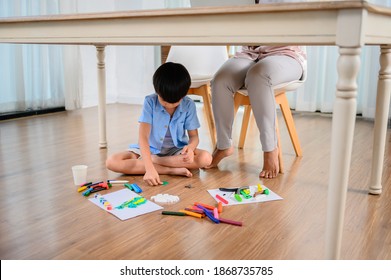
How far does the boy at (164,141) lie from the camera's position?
5.27 ft

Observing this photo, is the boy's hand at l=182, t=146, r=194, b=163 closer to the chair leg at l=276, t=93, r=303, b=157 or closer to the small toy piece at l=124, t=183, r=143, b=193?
the small toy piece at l=124, t=183, r=143, b=193

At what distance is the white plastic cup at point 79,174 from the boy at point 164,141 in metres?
0.15

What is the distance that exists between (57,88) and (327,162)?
7.76 feet

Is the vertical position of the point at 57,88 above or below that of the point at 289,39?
below

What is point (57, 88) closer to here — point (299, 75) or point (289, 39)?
point (299, 75)

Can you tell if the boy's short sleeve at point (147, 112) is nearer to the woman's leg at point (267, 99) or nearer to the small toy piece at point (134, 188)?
the small toy piece at point (134, 188)

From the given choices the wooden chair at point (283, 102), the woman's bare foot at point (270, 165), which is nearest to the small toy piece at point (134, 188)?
the woman's bare foot at point (270, 165)

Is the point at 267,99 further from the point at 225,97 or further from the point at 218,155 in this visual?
the point at 218,155

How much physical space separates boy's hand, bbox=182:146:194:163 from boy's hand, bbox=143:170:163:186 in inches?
6.0

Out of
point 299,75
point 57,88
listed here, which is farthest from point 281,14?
point 57,88

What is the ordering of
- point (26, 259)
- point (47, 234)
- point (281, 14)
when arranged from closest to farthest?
point (281, 14) → point (26, 259) → point (47, 234)

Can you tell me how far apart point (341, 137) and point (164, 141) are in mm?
974

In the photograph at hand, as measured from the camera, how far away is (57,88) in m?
3.39

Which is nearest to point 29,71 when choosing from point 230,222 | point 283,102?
point 283,102
